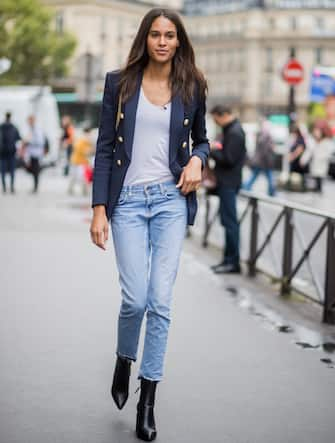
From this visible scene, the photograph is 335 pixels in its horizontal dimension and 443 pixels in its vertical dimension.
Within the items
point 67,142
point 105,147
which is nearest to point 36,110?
point 67,142

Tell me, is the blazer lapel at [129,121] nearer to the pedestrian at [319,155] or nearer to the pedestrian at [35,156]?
the pedestrian at [35,156]

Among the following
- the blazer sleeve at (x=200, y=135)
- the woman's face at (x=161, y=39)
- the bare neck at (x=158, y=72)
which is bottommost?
the blazer sleeve at (x=200, y=135)

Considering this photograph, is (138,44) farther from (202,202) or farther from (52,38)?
(52,38)

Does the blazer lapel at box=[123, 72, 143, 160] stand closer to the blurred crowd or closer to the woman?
the woman

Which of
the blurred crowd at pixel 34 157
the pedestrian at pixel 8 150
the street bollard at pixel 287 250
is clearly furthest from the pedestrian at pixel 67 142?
the street bollard at pixel 287 250

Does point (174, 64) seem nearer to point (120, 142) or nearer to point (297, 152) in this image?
point (120, 142)

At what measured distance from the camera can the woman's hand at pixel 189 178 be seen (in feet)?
15.0

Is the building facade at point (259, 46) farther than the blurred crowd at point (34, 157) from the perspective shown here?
Yes

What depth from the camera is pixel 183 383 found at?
5.53 metres

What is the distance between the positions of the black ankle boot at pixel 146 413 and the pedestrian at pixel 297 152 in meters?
18.8

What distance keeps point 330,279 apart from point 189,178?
3329 millimetres

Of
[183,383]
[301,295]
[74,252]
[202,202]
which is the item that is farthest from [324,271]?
[202,202]

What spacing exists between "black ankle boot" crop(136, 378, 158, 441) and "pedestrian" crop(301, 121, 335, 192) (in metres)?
18.9

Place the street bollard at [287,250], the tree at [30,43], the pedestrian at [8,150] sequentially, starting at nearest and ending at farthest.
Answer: the street bollard at [287,250] < the pedestrian at [8,150] < the tree at [30,43]
